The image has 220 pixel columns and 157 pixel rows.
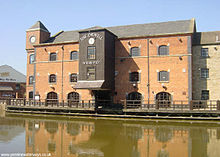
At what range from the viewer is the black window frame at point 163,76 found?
2509 centimetres

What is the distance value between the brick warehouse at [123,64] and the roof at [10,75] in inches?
661

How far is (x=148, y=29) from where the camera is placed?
27797 millimetres

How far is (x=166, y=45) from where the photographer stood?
25.4m

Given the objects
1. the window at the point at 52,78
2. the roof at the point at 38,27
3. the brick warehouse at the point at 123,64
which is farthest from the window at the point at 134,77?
the roof at the point at 38,27

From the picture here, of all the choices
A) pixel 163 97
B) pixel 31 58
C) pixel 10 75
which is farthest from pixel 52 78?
pixel 10 75

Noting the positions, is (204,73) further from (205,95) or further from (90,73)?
(90,73)

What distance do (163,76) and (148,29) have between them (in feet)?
19.5

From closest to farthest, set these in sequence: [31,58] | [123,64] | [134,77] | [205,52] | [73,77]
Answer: [205,52] → [134,77] → [123,64] → [73,77] → [31,58]

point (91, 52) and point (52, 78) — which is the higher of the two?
point (91, 52)

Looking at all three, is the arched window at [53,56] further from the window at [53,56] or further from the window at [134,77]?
the window at [134,77]

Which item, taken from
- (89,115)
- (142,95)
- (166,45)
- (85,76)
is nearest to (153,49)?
(166,45)

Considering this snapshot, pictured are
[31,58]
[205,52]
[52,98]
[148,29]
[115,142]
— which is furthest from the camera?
[31,58]

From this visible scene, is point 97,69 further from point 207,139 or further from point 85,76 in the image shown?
point 207,139

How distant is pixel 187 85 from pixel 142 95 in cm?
455
